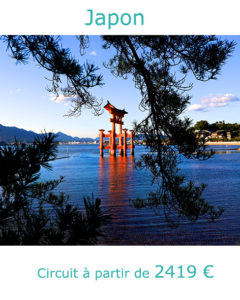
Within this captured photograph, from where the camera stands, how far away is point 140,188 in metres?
7.54

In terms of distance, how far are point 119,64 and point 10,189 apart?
2543 millimetres

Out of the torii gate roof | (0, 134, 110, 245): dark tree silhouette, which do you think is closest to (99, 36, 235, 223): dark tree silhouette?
(0, 134, 110, 245): dark tree silhouette

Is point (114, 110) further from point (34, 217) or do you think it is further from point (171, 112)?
point (34, 217)

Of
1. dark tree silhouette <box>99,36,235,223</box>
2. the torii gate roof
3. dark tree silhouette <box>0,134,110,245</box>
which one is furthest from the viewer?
the torii gate roof

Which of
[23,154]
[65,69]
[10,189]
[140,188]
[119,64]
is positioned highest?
[119,64]

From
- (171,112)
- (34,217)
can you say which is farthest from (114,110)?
(34,217)

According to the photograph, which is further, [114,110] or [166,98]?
[114,110]

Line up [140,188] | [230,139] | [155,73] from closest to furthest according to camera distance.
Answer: [155,73], [140,188], [230,139]

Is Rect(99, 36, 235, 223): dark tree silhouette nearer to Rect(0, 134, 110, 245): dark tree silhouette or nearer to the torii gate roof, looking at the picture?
Rect(0, 134, 110, 245): dark tree silhouette

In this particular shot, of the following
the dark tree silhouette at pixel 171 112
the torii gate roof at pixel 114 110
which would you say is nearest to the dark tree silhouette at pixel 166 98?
the dark tree silhouette at pixel 171 112

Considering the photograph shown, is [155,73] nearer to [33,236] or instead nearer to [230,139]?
[33,236]

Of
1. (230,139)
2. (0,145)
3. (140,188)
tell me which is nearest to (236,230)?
(0,145)

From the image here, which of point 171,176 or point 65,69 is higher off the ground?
point 65,69

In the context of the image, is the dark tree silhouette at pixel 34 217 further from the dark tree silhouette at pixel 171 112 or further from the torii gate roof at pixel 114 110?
the torii gate roof at pixel 114 110
